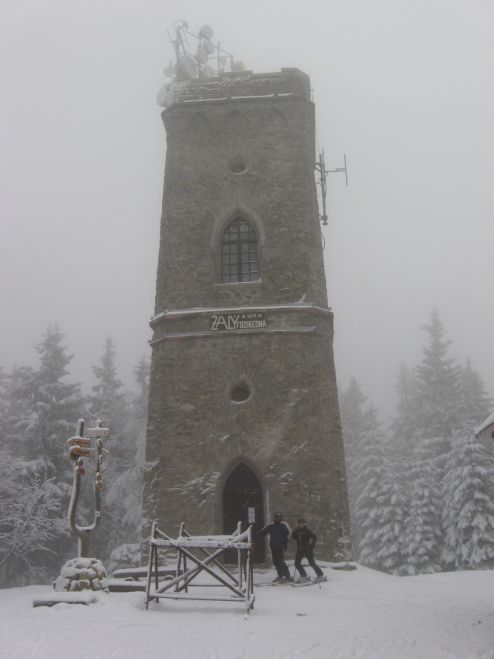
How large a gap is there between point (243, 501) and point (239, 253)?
7183 mm

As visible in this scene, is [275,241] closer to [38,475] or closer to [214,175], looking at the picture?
[214,175]

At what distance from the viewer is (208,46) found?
76.5 ft

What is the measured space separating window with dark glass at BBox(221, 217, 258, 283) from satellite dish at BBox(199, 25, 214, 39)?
803 centimetres

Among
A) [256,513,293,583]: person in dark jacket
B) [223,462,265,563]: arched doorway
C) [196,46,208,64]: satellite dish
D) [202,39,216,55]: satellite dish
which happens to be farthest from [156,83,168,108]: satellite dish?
[256,513,293,583]: person in dark jacket

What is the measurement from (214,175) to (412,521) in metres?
19.6

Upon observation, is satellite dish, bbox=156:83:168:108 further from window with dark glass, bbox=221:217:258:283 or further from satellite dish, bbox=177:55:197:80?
window with dark glass, bbox=221:217:258:283

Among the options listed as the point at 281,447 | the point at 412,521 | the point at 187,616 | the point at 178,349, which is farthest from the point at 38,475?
the point at 187,616

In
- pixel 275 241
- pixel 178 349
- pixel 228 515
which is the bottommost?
pixel 228 515

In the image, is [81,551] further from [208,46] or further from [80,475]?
[208,46]

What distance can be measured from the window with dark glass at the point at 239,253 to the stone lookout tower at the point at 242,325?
0.14ft

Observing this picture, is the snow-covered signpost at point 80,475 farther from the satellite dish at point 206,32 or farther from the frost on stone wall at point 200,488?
the satellite dish at point 206,32

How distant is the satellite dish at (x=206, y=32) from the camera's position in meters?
23.2

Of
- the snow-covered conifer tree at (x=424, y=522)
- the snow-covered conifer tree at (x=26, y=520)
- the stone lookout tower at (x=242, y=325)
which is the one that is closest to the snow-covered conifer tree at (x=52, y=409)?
the snow-covered conifer tree at (x=26, y=520)

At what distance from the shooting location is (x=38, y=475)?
27.8m
